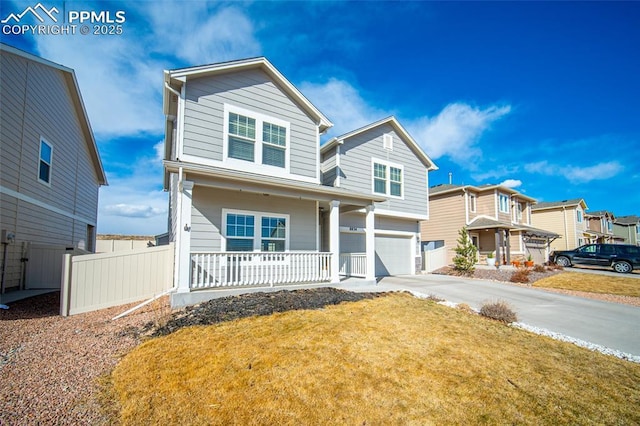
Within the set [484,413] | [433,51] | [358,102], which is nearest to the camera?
[484,413]

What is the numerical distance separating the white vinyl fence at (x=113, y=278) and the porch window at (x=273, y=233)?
269 cm

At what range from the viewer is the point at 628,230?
39.7 metres

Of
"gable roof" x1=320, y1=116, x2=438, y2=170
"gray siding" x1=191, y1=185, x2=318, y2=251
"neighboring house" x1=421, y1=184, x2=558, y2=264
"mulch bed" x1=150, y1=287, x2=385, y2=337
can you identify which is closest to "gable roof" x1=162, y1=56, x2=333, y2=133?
"gable roof" x1=320, y1=116, x2=438, y2=170

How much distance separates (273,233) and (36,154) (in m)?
8.43

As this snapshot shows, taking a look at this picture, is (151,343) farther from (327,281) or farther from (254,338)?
(327,281)

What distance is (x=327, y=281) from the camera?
9336 millimetres

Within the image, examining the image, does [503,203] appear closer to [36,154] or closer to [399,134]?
[399,134]

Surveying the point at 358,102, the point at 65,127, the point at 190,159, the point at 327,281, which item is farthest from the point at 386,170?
the point at 65,127

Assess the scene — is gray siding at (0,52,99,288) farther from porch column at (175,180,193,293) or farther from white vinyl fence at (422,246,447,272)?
white vinyl fence at (422,246,447,272)

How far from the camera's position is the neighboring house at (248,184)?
7691 millimetres

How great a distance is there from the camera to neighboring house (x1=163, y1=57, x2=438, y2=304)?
769 cm

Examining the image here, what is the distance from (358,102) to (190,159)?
10491mm

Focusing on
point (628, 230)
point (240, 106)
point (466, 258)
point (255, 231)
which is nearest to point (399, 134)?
point (466, 258)

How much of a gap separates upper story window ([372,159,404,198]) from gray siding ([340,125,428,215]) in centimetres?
28
